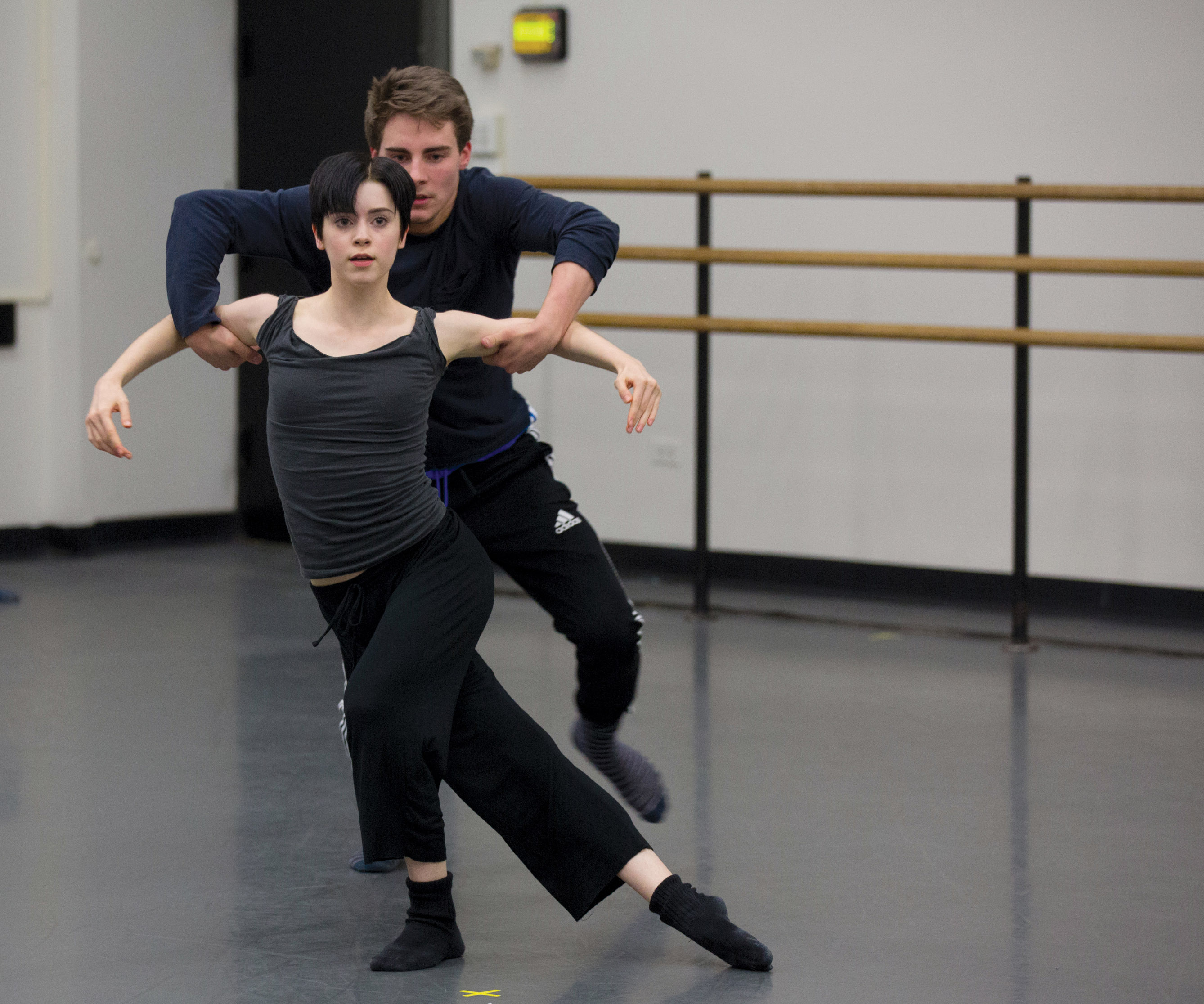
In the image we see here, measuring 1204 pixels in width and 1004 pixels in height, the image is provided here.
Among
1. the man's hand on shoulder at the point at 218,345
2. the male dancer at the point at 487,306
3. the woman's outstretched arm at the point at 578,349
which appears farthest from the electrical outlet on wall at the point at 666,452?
the man's hand on shoulder at the point at 218,345

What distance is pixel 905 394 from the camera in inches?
220

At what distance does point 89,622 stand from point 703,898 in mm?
3167

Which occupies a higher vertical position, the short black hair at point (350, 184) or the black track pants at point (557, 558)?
the short black hair at point (350, 184)

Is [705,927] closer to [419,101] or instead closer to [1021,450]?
[419,101]

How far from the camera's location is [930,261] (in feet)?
16.1

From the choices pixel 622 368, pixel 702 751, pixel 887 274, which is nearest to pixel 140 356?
pixel 622 368

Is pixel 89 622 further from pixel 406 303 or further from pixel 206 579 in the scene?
pixel 406 303

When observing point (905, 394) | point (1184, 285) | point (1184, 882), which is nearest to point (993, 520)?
point (905, 394)

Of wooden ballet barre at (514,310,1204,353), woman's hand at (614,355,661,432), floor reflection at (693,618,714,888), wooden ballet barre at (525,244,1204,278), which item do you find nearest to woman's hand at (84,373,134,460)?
woman's hand at (614,355,661,432)

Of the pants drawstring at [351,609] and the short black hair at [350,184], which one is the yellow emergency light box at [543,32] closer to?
the short black hair at [350,184]

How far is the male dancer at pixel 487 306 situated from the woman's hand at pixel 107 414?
147 mm

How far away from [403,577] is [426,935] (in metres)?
0.54

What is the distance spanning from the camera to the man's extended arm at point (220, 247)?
2559mm

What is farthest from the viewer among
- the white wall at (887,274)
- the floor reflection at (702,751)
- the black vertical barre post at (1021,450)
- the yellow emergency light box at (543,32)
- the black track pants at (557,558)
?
the yellow emergency light box at (543,32)
